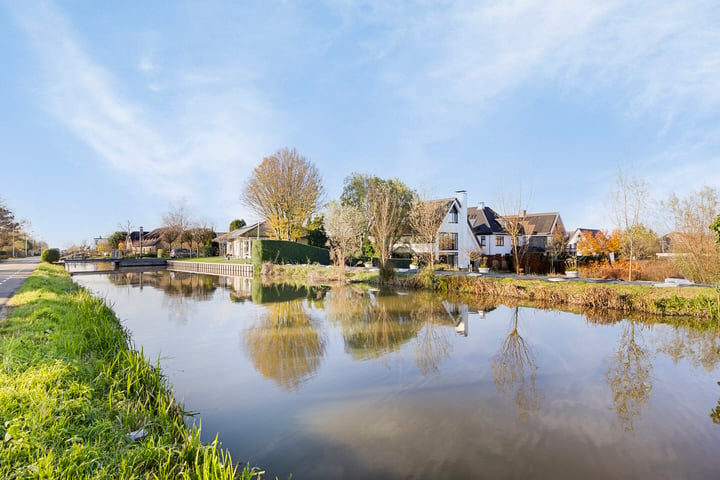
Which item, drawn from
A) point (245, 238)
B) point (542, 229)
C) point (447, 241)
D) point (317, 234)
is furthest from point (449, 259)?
point (245, 238)

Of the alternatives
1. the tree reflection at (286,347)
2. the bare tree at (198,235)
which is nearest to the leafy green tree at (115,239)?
the bare tree at (198,235)

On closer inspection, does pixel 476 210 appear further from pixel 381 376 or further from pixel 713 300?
pixel 381 376

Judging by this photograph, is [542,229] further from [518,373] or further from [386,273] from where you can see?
[518,373]

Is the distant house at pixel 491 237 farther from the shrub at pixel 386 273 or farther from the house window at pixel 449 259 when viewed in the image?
the shrub at pixel 386 273

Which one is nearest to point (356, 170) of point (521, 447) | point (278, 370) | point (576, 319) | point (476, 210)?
point (476, 210)

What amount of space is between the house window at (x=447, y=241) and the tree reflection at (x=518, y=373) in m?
A: 19.8

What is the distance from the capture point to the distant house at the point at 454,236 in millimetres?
29250

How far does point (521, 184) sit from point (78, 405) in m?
23.3

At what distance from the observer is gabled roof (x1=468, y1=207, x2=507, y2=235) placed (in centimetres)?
3406

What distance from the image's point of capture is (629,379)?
6.62m

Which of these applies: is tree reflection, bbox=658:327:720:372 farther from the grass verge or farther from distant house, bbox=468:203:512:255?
distant house, bbox=468:203:512:255

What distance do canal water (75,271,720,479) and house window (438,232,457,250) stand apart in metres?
17.7

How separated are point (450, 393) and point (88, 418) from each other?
4.59 m

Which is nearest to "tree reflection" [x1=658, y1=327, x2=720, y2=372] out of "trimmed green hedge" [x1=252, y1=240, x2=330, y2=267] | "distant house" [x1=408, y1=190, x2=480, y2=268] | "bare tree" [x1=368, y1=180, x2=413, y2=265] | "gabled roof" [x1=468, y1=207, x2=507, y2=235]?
"bare tree" [x1=368, y1=180, x2=413, y2=265]
